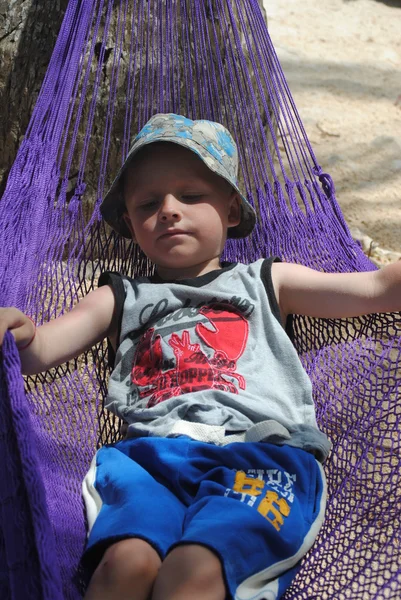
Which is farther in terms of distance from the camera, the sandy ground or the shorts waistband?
the sandy ground

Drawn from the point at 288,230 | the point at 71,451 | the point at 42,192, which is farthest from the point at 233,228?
the point at 71,451

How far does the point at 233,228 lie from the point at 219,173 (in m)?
0.20

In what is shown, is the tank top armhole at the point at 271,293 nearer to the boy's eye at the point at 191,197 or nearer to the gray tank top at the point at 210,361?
the gray tank top at the point at 210,361

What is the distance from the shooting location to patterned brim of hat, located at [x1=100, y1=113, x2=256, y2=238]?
1.46 meters

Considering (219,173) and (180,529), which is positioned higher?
(219,173)

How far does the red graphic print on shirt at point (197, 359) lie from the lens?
129cm

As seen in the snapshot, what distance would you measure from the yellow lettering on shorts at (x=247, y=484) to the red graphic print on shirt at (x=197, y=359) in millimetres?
166

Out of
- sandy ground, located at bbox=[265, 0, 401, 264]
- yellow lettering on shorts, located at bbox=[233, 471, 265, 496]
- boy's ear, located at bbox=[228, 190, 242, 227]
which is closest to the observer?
yellow lettering on shorts, located at bbox=[233, 471, 265, 496]

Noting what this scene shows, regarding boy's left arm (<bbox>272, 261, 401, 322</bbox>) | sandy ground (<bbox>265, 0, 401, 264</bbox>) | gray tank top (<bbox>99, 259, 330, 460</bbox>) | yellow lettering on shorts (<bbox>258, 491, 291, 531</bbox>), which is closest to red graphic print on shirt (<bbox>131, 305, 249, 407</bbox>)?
gray tank top (<bbox>99, 259, 330, 460</bbox>)

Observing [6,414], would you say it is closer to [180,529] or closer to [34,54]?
[180,529]

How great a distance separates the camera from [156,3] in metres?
2.01

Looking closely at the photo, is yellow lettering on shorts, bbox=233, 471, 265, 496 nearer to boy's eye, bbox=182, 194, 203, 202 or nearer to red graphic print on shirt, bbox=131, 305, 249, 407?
red graphic print on shirt, bbox=131, 305, 249, 407

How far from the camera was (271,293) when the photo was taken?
4.67ft

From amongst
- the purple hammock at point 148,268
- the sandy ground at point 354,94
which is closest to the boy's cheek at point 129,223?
the purple hammock at point 148,268
